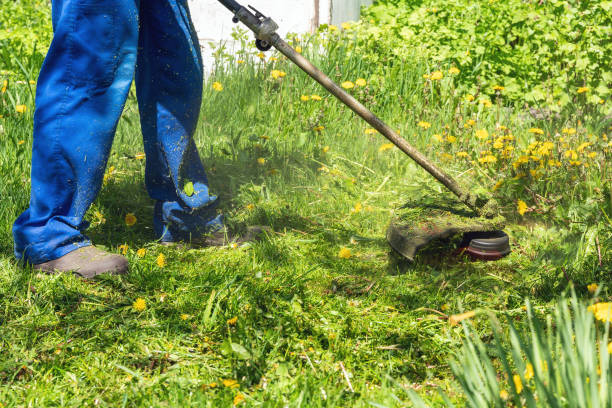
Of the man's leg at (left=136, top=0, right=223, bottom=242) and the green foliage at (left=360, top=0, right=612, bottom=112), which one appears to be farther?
the green foliage at (left=360, top=0, right=612, bottom=112)

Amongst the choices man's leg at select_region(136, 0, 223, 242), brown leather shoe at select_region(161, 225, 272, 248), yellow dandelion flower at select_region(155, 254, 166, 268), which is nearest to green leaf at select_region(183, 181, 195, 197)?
man's leg at select_region(136, 0, 223, 242)

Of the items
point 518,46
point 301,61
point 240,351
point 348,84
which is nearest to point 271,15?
point 348,84

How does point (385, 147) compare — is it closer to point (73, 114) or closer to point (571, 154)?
point (571, 154)

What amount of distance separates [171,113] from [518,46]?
3.14 meters

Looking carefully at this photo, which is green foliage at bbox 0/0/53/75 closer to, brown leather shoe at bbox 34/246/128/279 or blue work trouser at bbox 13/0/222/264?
blue work trouser at bbox 13/0/222/264

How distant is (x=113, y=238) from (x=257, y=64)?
227 cm

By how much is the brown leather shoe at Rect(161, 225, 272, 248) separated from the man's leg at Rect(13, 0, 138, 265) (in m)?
0.54

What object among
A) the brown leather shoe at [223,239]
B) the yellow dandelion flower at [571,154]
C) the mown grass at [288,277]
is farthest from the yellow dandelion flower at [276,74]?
the yellow dandelion flower at [571,154]

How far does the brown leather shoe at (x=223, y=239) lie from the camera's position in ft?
9.26

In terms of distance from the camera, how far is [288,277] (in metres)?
2.36

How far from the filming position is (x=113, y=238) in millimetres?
2836

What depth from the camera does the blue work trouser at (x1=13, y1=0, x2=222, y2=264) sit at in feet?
7.45

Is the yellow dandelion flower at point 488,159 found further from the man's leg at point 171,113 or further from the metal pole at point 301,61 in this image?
the man's leg at point 171,113

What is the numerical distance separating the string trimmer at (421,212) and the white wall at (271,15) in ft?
9.24
